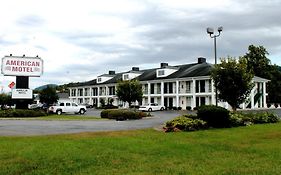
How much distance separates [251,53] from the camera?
70938 millimetres

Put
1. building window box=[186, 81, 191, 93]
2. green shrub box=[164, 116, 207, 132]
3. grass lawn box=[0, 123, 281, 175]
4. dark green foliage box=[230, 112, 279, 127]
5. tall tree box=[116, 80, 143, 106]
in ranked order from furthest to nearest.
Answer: building window box=[186, 81, 191, 93] → tall tree box=[116, 80, 143, 106] → dark green foliage box=[230, 112, 279, 127] → green shrub box=[164, 116, 207, 132] → grass lawn box=[0, 123, 281, 175]

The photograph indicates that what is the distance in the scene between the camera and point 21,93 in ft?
135

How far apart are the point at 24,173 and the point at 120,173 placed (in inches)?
82.9

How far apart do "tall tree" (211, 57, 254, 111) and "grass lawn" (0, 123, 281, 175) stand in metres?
10.2

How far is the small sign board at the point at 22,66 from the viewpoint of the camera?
133 ft

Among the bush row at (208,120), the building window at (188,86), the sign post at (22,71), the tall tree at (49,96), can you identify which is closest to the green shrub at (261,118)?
the bush row at (208,120)

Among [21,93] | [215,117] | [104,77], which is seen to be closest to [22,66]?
[21,93]

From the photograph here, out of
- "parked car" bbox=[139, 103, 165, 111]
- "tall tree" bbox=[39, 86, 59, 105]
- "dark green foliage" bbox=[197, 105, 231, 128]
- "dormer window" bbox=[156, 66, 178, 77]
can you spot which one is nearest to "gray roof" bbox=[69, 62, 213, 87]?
"dormer window" bbox=[156, 66, 178, 77]

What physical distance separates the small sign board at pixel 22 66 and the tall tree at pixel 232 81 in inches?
931

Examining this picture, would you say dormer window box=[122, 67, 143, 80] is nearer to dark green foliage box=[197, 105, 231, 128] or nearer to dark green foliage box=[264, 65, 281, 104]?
dark green foliage box=[264, 65, 281, 104]

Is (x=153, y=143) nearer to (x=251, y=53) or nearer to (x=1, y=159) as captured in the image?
(x=1, y=159)

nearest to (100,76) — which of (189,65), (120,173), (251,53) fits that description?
(189,65)

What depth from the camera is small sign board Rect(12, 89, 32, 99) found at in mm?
40844

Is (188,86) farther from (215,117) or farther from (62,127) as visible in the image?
(215,117)
